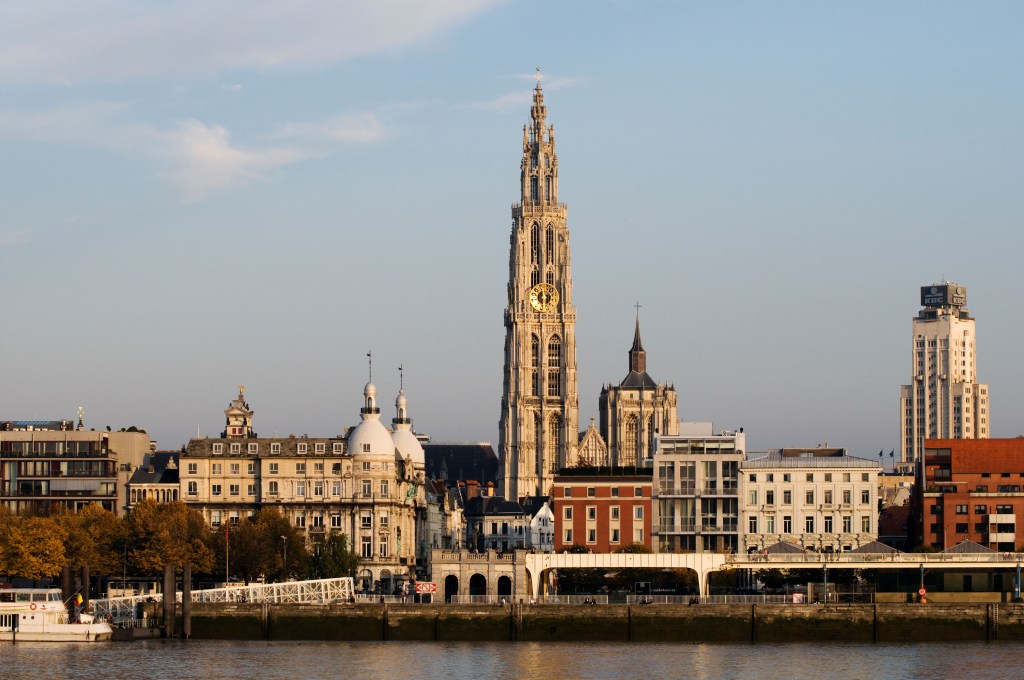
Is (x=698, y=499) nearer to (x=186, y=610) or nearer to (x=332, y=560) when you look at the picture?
(x=332, y=560)

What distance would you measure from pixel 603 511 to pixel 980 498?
31906 mm

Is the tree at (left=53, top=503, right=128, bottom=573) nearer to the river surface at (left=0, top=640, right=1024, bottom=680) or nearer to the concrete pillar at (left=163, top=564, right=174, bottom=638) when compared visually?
the concrete pillar at (left=163, top=564, right=174, bottom=638)

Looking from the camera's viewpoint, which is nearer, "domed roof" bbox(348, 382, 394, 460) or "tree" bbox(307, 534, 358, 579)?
"tree" bbox(307, 534, 358, 579)

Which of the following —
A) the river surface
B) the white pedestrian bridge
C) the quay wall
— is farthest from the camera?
the white pedestrian bridge

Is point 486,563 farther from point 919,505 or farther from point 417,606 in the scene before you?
point 919,505

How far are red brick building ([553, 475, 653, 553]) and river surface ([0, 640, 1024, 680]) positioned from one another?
5202 centimetres

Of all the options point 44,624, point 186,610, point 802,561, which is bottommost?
point 44,624

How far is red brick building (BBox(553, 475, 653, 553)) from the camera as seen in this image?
17462 centimetres

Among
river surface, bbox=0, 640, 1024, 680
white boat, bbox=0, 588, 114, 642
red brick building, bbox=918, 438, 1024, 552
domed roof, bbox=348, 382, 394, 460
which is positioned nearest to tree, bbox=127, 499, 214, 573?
domed roof, bbox=348, 382, 394, 460

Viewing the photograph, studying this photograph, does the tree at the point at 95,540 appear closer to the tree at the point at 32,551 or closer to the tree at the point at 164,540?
the tree at the point at 164,540

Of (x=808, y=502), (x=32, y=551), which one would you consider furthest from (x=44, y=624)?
(x=808, y=502)

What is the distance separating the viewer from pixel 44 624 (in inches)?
4921

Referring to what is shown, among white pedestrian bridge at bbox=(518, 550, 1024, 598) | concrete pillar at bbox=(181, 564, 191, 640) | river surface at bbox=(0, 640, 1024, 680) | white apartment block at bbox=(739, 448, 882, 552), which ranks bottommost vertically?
river surface at bbox=(0, 640, 1024, 680)

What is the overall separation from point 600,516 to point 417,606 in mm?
48532
